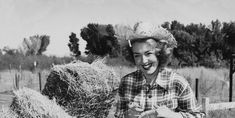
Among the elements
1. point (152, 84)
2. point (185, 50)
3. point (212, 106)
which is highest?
point (185, 50)

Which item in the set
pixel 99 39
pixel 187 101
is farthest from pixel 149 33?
pixel 99 39

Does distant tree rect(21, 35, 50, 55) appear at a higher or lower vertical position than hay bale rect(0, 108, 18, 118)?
higher

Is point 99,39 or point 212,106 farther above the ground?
point 99,39

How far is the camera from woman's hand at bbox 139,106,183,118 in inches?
92.0

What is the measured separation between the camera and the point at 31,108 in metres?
3.31

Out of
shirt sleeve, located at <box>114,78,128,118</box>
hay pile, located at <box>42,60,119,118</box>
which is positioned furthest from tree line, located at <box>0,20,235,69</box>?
shirt sleeve, located at <box>114,78,128,118</box>

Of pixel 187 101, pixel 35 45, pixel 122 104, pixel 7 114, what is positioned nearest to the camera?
pixel 187 101

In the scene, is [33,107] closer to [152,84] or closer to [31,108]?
[31,108]

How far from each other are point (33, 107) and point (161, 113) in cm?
134

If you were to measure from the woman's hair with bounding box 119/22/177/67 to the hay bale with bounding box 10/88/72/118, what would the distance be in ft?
2.84

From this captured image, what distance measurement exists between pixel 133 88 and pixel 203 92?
12938mm

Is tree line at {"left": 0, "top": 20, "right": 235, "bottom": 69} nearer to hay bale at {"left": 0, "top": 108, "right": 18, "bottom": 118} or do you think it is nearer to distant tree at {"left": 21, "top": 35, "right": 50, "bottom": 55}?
distant tree at {"left": 21, "top": 35, "right": 50, "bottom": 55}

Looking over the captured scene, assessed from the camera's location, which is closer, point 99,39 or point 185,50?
point 185,50

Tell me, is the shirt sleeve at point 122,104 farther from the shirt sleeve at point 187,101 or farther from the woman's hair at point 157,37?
the shirt sleeve at point 187,101
